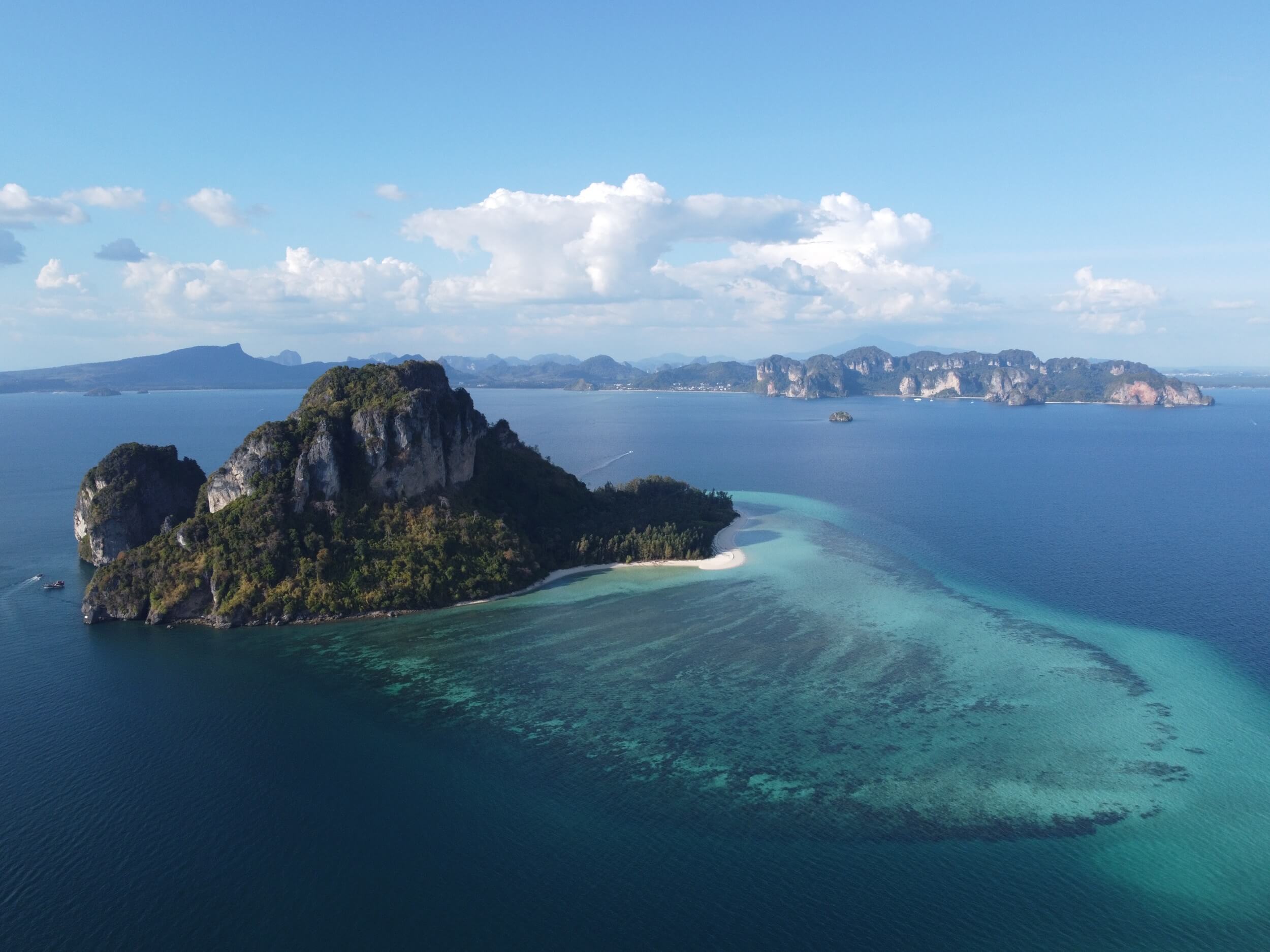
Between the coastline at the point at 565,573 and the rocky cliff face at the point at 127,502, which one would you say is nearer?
the coastline at the point at 565,573

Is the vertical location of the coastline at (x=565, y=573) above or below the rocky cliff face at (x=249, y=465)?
below

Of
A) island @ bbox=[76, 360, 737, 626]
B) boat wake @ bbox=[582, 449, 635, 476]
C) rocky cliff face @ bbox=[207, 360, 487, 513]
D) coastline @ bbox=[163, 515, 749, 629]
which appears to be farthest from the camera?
boat wake @ bbox=[582, 449, 635, 476]

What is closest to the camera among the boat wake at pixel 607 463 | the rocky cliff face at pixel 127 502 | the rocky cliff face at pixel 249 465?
the rocky cliff face at pixel 249 465

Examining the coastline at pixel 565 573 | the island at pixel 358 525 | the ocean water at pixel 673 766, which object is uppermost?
the island at pixel 358 525

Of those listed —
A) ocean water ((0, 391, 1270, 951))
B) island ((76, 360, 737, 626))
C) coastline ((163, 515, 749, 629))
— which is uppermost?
island ((76, 360, 737, 626))

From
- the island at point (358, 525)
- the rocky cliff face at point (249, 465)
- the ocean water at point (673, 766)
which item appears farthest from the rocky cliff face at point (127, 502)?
the rocky cliff face at point (249, 465)

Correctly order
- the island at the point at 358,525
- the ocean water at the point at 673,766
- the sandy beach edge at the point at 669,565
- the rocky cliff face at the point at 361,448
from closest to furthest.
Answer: the ocean water at the point at 673,766 < the island at the point at 358,525 < the rocky cliff face at the point at 361,448 < the sandy beach edge at the point at 669,565

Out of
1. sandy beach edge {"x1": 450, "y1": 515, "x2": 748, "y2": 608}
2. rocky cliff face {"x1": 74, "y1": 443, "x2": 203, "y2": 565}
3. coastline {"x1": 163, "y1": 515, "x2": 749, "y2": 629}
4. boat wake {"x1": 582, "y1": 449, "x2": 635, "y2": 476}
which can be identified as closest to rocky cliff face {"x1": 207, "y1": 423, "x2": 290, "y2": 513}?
rocky cliff face {"x1": 74, "y1": 443, "x2": 203, "y2": 565}

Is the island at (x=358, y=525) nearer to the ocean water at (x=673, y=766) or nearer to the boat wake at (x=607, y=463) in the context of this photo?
the ocean water at (x=673, y=766)

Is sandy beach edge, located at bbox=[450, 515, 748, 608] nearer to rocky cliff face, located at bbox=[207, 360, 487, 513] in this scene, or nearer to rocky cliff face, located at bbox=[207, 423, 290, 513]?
rocky cliff face, located at bbox=[207, 360, 487, 513]
